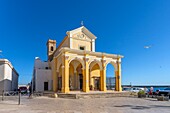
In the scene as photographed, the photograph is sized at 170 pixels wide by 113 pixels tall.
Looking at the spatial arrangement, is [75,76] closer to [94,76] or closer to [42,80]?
[94,76]

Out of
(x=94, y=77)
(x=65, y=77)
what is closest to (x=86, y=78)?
(x=65, y=77)

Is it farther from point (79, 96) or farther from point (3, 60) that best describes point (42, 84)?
point (79, 96)

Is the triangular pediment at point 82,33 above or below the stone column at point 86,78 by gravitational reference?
above

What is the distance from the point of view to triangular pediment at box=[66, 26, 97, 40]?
2569 centimetres

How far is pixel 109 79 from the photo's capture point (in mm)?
26578

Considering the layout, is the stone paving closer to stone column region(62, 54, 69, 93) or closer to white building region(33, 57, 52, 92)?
stone column region(62, 54, 69, 93)

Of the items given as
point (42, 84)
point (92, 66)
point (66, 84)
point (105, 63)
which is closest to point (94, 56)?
point (105, 63)

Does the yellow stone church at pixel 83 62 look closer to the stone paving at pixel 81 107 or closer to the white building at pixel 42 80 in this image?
the white building at pixel 42 80

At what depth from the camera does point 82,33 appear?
88.1 feet

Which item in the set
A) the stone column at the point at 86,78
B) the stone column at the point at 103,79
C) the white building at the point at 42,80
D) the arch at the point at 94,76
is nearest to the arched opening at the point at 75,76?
the arch at the point at 94,76

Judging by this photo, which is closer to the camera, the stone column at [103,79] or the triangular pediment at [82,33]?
the stone column at [103,79]

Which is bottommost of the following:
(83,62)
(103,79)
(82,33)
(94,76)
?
(103,79)

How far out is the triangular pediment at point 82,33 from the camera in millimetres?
25688

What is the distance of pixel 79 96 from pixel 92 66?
913cm
